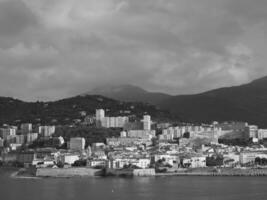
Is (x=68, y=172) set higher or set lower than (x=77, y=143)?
lower

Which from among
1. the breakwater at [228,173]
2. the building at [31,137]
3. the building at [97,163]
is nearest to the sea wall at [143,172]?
the breakwater at [228,173]

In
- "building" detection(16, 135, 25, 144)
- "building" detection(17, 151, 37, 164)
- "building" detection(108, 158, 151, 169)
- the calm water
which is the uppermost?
"building" detection(16, 135, 25, 144)

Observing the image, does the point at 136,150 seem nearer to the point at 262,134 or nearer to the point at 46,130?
the point at 262,134

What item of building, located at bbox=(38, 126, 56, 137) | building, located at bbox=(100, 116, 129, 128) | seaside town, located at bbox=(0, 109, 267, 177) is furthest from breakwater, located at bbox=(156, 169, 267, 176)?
building, located at bbox=(100, 116, 129, 128)

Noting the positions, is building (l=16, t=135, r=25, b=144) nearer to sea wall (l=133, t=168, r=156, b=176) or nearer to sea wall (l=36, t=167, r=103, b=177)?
sea wall (l=36, t=167, r=103, b=177)

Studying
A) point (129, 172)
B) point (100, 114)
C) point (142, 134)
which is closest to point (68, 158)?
point (129, 172)

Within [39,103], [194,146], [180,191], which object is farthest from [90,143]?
[180,191]
